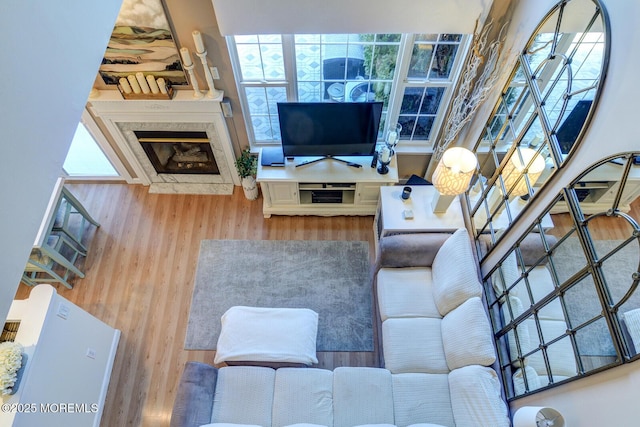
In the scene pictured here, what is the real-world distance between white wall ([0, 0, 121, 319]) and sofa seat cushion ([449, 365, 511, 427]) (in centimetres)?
232

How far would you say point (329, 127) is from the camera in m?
3.02

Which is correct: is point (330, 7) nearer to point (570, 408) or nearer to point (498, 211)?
point (498, 211)

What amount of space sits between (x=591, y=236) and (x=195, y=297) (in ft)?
9.73

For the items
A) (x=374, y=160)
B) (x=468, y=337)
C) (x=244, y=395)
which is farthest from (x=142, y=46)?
(x=468, y=337)

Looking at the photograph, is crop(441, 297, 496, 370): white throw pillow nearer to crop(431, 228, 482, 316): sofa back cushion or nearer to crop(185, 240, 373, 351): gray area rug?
crop(431, 228, 482, 316): sofa back cushion

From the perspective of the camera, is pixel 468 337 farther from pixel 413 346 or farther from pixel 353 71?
pixel 353 71

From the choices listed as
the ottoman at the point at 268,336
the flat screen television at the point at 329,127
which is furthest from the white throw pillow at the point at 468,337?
the flat screen television at the point at 329,127

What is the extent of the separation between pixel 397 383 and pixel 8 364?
2.31m

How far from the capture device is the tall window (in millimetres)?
2691

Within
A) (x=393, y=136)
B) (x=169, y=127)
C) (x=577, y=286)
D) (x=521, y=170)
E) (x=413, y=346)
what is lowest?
(x=413, y=346)

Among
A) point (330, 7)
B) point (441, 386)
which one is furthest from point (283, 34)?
point (441, 386)

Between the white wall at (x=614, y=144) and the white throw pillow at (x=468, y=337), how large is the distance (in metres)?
0.46

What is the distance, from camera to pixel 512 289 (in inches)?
89.6

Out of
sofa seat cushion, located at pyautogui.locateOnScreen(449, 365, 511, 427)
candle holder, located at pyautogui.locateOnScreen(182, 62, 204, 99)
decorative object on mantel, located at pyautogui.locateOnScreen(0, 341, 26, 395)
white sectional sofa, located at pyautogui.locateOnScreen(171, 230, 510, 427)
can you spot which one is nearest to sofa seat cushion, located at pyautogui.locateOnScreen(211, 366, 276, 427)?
white sectional sofa, located at pyautogui.locateOnScreen(171, 230, 510, 427)
